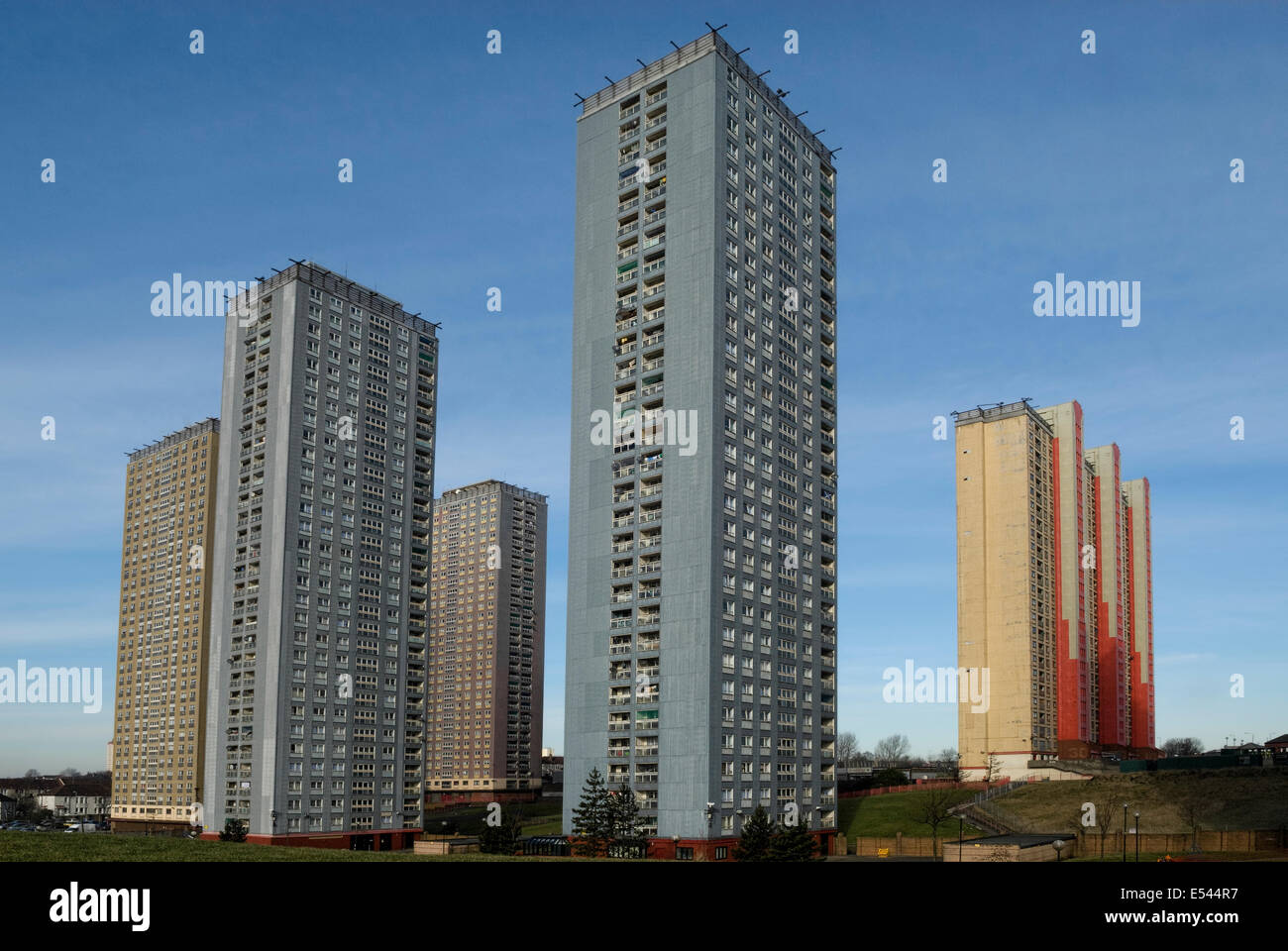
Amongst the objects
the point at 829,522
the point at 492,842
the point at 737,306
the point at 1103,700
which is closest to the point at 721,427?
the point at 737,306

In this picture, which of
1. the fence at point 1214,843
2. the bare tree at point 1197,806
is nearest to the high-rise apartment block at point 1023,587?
the bare tree at point 1197,806

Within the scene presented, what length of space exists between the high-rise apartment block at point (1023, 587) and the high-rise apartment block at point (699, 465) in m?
64.6

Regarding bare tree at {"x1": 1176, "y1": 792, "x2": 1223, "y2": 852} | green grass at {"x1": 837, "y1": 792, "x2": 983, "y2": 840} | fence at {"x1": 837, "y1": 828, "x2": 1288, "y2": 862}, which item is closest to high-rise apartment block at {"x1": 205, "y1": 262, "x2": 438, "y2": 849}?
green grass at {"x1": 837, "y1": 792, "x2": 983, "y2": 840}

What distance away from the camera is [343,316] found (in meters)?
150

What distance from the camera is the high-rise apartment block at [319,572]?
136 m

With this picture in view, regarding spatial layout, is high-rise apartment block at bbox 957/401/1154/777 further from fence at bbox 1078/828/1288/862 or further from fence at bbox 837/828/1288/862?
fence at bbox 1078/828/1288/862

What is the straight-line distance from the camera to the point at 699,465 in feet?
325

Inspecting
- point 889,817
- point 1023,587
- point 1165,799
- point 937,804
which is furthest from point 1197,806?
point 1023,587

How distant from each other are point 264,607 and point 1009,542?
4019 inches

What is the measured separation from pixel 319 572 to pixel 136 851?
97.2 meters

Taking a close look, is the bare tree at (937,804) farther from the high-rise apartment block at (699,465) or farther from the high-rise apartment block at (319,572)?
the high-rise apartment block at (319,572)

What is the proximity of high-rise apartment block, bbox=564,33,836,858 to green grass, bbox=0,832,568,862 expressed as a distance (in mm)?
45914

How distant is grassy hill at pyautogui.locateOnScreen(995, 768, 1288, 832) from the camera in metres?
117
